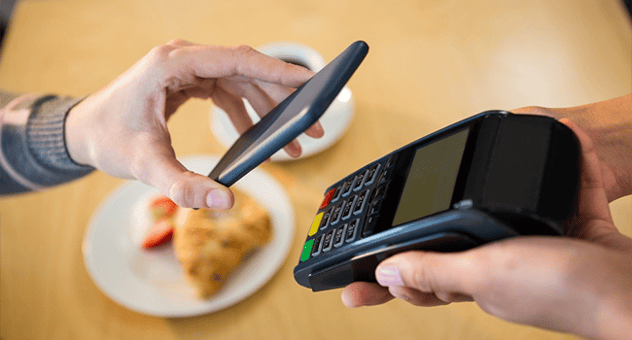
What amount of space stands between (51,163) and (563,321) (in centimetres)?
68

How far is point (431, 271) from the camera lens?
40 centimetres

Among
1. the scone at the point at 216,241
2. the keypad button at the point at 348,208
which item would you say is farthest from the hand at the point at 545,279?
the scone at the point at 216,241

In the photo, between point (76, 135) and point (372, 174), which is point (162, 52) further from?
point (372, 174)

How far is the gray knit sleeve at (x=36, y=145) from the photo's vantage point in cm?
66

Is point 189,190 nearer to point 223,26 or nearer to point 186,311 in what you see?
point 186,311

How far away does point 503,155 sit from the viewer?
A: 1.30 ft

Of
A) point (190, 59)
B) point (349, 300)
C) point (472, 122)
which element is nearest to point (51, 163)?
point (190, 59)

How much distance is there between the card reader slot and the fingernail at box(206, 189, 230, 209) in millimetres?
129

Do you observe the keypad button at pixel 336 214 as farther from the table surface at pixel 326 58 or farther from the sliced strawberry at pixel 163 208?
the sliced strawberry at pixel 163 208

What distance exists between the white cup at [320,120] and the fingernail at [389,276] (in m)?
0.37

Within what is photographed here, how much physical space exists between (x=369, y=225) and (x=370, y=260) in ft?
0.12

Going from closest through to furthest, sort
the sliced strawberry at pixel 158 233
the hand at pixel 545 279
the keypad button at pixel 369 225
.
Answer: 1. the hand at pixel 545 279
2. the keypad button at pixel 369 225
3. the sliced strawberry at pixel 158 233

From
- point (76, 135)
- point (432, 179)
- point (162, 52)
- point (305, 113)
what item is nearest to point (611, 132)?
point (432, 179)

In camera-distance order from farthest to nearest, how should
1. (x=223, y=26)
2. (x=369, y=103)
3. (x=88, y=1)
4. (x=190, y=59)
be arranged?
(x=88, y=1), (x=223, y=26), (x=369, y=103), (x=190, y=59)
